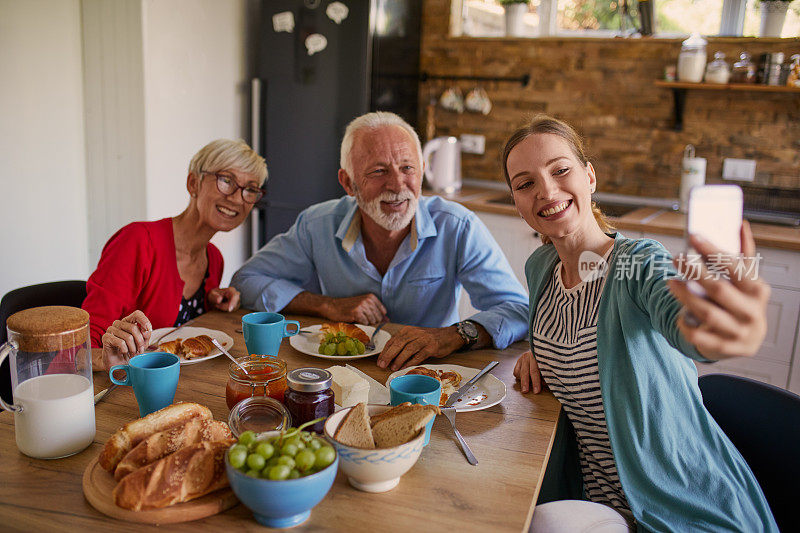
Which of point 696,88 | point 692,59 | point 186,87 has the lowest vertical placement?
point 186,87

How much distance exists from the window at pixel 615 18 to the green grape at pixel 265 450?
3.45 m

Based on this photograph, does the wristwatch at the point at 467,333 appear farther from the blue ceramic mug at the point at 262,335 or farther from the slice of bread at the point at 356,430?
the slice of bread at the point at 356,430

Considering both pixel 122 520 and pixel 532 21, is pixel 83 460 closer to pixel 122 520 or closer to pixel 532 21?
pixel 122 520

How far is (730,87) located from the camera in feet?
10.9

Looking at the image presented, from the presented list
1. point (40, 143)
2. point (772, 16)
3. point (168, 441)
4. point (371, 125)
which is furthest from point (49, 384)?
point (772, 16)

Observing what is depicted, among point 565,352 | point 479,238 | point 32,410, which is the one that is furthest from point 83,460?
point 479,238

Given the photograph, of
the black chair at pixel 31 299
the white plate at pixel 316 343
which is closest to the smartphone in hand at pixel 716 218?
the white plate at pixel 316 343

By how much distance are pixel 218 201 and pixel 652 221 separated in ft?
7.10

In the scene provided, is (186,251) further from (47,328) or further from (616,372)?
(616,372)

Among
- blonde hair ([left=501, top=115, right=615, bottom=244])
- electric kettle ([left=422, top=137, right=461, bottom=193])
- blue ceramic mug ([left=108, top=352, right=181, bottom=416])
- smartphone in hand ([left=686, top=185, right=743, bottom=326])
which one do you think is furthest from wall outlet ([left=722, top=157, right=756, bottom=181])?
blue ceramic mug ([left=108, top=352, right=181, bottom=416])

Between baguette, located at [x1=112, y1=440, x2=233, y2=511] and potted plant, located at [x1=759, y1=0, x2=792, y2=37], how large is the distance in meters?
3.47

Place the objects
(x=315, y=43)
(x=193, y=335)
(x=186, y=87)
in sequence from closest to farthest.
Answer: (x=193, y=335) → (x=186, y=87) → (x=315, y=43)

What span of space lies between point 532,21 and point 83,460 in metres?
3.62

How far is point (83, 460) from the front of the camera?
1027 mm
